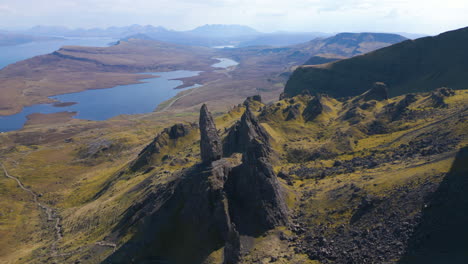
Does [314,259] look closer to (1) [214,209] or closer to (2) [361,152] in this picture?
(1) [214,209]

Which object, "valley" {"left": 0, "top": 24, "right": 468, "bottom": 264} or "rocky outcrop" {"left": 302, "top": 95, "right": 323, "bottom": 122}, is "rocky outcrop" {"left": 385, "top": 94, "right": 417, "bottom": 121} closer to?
"valley" {"left": 0, "top": 24, "right": 468, "bottom": 264}

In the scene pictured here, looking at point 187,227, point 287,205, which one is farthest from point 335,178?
point 187,227

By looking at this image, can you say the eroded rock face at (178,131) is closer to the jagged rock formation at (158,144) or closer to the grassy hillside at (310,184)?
the jagged rock formation at (158,144)

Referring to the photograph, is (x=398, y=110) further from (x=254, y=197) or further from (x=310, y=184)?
(x=254, y=197)

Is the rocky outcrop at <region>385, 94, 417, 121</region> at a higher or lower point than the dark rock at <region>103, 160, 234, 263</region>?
higher

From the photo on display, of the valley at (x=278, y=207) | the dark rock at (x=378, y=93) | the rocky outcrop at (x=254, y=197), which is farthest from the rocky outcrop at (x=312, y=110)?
the rocky outcrop at (x=254, y=197)

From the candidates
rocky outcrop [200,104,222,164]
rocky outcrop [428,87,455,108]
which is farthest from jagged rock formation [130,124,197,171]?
rocky outcrop [428,87,455,108]
